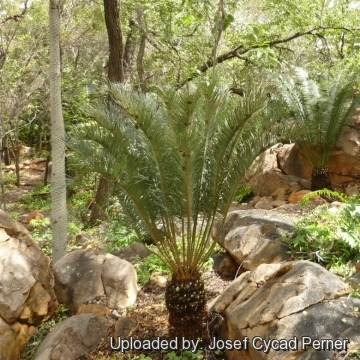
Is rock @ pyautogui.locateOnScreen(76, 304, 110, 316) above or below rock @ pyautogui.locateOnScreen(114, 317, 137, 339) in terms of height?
below

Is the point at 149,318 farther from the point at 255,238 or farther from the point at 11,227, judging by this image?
the point at 11,227

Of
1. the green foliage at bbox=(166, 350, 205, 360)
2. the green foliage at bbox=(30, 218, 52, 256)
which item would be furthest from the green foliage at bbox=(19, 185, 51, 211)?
the green foliage at bbox=(166, 350, 205, 360)

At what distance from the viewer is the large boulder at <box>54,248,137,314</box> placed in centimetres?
529

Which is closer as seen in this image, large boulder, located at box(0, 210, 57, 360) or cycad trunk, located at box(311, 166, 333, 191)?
large boulder, located at box(0, 210, 57, 360)

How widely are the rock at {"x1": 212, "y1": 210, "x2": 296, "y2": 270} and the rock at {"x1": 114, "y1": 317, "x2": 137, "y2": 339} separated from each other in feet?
4.50

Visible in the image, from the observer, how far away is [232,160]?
4.10 metres

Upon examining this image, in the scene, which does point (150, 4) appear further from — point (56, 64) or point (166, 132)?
point (166, 132)

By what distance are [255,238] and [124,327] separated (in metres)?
2.00

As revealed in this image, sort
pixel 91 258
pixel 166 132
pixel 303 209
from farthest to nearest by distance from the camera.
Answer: pixel 303 209
pixel 91 258
pixel 166 132

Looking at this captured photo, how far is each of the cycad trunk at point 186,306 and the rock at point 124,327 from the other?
55 cm

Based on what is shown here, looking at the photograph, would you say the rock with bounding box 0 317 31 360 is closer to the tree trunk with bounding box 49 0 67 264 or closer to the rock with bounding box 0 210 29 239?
the rock with bounding box 0 210 29 239

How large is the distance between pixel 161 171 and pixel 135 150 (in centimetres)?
45

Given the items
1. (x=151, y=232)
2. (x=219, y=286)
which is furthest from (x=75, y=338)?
(x=219, y=286)

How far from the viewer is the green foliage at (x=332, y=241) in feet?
14.1
